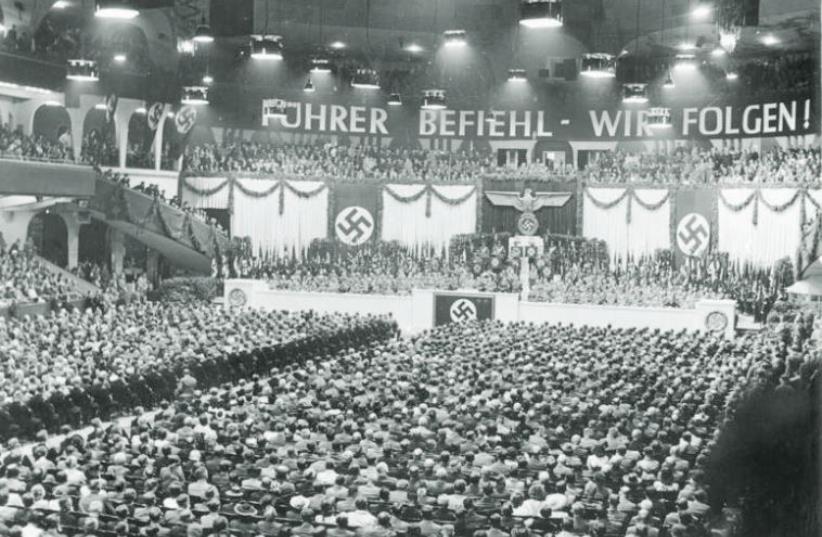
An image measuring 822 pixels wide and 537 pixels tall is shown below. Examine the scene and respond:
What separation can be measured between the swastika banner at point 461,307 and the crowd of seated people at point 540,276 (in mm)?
961

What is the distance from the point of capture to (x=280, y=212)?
43.6 meters

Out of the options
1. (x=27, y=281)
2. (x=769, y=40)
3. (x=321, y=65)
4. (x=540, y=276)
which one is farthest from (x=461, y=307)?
(x=769, y=40)

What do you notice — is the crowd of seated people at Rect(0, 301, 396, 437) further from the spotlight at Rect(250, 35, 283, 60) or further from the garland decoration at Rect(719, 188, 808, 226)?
the garland decoration at Rect(719, 188, 808, 226)

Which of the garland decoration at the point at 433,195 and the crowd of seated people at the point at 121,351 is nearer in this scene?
the crowd of seated people at the point at 121,351

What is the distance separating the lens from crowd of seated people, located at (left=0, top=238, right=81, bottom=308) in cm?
3300

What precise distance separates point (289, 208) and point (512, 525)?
32.7 metres

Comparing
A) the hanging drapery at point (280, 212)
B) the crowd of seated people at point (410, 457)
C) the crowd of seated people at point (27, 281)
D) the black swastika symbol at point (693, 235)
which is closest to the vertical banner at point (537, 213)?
the black swastika symbol at point (693, 235)

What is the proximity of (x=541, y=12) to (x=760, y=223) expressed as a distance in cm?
2362

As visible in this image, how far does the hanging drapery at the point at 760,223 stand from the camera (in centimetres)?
3744

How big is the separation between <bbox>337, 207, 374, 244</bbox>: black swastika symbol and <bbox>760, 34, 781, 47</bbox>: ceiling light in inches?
650

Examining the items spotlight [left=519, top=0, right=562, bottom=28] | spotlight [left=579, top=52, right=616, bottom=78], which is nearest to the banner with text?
spotlight [left=579, top=52, right=616, bottom=78]

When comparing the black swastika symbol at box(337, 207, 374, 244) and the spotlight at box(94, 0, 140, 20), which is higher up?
the spotlight at box(94, 0, 140, 20)

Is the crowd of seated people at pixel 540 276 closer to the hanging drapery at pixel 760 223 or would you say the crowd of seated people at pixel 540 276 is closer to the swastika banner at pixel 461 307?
the hanging drapery at pixel 760 223

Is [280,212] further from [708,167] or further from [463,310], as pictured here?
[708,167]
